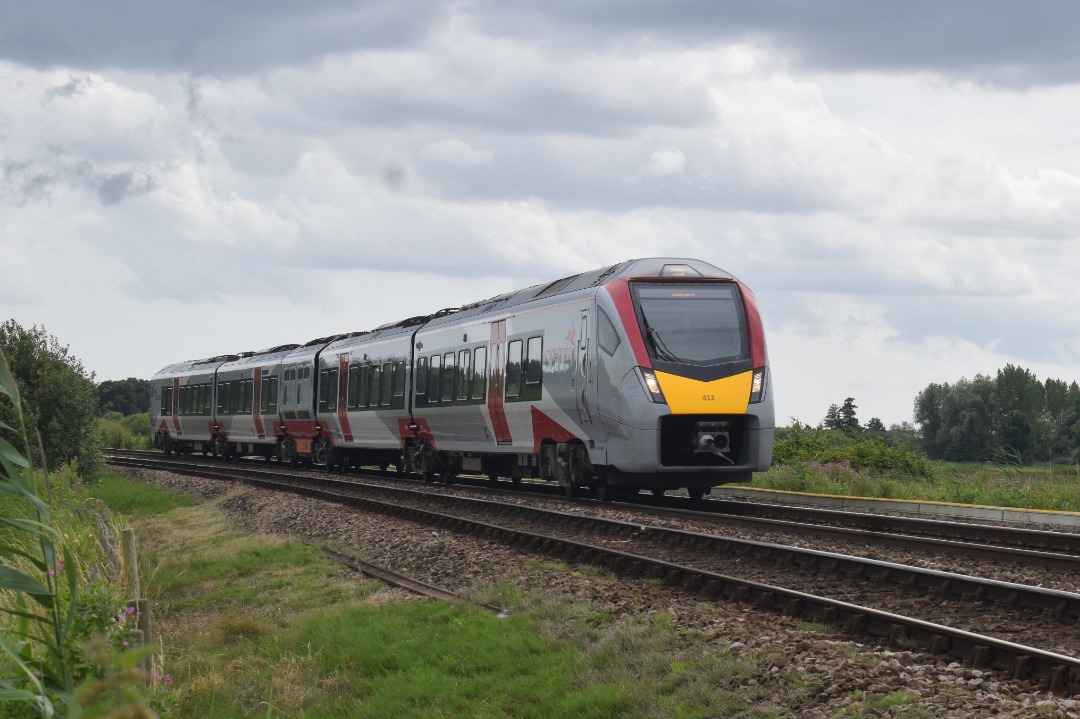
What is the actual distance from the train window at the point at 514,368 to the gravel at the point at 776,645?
4.82 meters

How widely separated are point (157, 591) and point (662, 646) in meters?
7.36

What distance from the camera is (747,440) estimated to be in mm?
17234

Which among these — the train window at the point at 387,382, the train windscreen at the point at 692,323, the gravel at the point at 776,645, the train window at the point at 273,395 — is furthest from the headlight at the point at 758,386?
the train window at the point at 273,395

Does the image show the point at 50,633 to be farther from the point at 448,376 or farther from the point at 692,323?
the point at 448,376

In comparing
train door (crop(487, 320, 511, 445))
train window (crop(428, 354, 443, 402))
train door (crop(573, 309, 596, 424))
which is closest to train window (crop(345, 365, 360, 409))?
train window (crop(428, 354, 443, 402))

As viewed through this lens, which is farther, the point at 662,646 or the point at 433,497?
the point at 433,497

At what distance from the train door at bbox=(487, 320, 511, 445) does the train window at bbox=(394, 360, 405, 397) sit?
5.09m

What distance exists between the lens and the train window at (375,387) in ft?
91.7

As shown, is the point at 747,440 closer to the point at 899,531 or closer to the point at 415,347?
the point at 899,531

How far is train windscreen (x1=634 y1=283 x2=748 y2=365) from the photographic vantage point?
55.7 ft

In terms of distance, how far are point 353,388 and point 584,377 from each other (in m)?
13.1

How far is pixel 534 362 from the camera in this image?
64.8 ft

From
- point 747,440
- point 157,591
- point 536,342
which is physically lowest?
point 157,591

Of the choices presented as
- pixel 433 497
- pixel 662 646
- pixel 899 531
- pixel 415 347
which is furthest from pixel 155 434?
pixel 662 646
